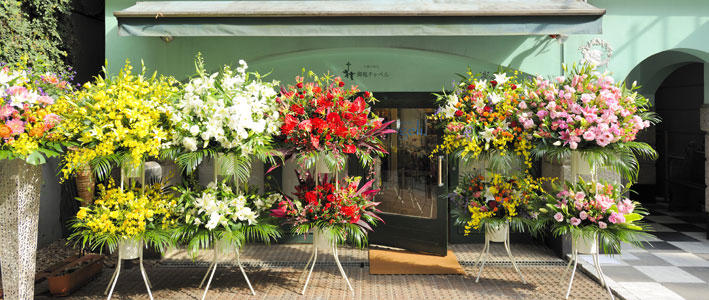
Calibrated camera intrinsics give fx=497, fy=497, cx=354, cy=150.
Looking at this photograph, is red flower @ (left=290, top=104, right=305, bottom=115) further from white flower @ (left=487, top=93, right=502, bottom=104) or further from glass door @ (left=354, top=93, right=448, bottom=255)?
glass door @ (left=354, top=93, right=448, bottom=255)

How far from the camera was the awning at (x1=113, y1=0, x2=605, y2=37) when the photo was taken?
16.2ft

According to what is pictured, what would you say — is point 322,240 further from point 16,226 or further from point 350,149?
point 16,226

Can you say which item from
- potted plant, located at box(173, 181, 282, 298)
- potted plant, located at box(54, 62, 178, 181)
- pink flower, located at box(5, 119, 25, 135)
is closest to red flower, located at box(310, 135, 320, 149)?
potted plant, located at box(173, 181, 282, 298)

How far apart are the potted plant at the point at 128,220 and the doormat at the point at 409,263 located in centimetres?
220

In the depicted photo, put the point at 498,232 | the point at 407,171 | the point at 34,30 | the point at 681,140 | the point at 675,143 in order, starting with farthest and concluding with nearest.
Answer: the point at 675,143 → the point at 681,140 → the point at 407,171 → the point at 34,30 → the point at 498,232

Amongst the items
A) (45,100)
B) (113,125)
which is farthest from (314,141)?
(45,100)

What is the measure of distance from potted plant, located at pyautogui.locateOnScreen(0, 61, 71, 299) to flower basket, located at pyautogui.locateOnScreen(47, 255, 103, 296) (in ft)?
1.84

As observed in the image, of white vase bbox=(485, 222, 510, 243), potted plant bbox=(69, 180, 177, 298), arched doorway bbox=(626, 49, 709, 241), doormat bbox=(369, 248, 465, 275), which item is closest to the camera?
potted plant bbox=(69, 180, 177, 298)

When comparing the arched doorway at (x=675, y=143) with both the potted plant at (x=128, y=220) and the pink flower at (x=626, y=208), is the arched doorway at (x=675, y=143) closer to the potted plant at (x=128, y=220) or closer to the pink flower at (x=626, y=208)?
the pink flower at (x=626, y=208)

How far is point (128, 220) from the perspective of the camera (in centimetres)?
395

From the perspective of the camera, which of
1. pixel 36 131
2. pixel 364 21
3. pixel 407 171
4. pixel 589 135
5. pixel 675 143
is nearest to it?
pixel 36 131

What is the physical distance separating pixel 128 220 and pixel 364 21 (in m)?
2.88

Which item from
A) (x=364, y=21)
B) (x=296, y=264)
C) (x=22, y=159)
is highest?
(x=364, y=21)

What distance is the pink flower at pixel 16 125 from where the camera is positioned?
3.50 m
